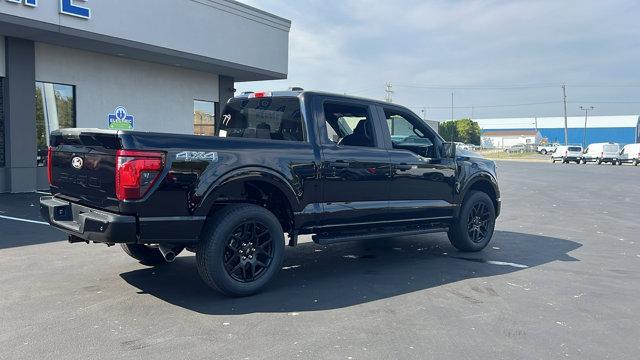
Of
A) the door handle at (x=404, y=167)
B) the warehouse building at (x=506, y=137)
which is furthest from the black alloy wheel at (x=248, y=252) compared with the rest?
the warehouse building at (x=506, y=137)

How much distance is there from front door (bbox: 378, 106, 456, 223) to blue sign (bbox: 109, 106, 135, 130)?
35.0 feet

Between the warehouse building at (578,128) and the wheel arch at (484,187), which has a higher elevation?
the warehouse building at (578,128)

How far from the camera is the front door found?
6527 mm

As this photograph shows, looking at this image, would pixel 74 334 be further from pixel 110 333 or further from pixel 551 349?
pixel 551 349

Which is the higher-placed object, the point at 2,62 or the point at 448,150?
the point at 2,62

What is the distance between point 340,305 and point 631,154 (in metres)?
49.7

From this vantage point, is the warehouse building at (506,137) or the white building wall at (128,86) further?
the warehouse building at (506,137)

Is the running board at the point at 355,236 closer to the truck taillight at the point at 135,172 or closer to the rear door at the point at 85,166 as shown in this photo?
the truck taillight at the point at 135,172

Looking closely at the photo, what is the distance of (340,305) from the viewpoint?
16.4 feet

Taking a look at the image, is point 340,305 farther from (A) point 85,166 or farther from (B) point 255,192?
(A) point 85,166

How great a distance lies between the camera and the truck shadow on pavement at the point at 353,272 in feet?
16.8

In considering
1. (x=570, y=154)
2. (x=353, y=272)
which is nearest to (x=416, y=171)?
(x=353, y=272)

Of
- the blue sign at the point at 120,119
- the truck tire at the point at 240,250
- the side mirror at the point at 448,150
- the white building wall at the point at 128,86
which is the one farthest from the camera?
the blue sign at the point at 120,119

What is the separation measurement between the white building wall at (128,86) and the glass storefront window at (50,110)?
0.59 ft
